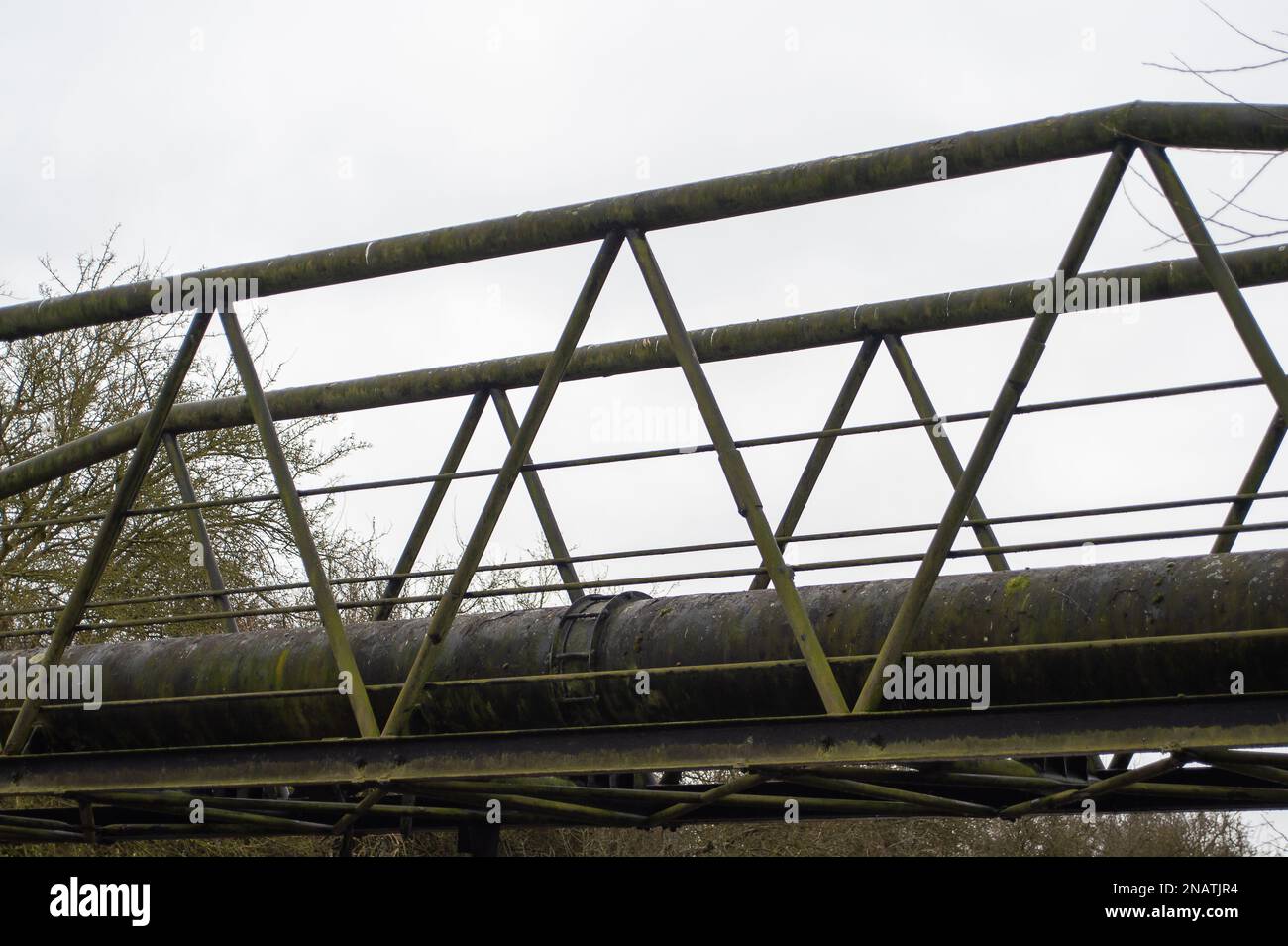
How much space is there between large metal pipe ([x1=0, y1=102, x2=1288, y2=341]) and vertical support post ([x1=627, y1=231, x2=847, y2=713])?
23 cm

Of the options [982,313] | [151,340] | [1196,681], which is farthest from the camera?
[151,340]

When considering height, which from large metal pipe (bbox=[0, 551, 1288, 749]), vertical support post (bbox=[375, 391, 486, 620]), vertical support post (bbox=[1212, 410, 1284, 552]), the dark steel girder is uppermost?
vertical support post (bbox=[375, 391, 486, 620])

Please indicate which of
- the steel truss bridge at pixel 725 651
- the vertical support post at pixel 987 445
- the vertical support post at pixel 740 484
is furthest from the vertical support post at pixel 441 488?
the vertical support post at pixel 987 445

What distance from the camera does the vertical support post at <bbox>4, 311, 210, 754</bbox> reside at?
19.7ft

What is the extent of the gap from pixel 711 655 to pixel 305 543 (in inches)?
63.3

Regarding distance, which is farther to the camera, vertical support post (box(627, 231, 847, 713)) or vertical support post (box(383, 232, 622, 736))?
vertical support post (box(383, 232, 622, 736))

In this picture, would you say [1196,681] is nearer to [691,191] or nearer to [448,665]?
[691,191]

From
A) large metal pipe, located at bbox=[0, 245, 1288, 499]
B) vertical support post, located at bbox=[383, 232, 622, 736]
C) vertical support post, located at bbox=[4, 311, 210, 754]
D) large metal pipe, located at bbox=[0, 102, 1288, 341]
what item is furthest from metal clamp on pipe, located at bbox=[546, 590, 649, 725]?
vertical support post, located at bbox=[4, 311, 210, 754]

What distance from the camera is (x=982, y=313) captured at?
626 cm

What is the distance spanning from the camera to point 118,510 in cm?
618

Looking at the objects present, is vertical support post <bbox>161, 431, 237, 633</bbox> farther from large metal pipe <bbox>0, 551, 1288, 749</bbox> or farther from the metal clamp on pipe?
the metal clamp on pipe

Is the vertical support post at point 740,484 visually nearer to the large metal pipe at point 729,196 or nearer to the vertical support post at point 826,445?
the large metal pipe at point 729,196
